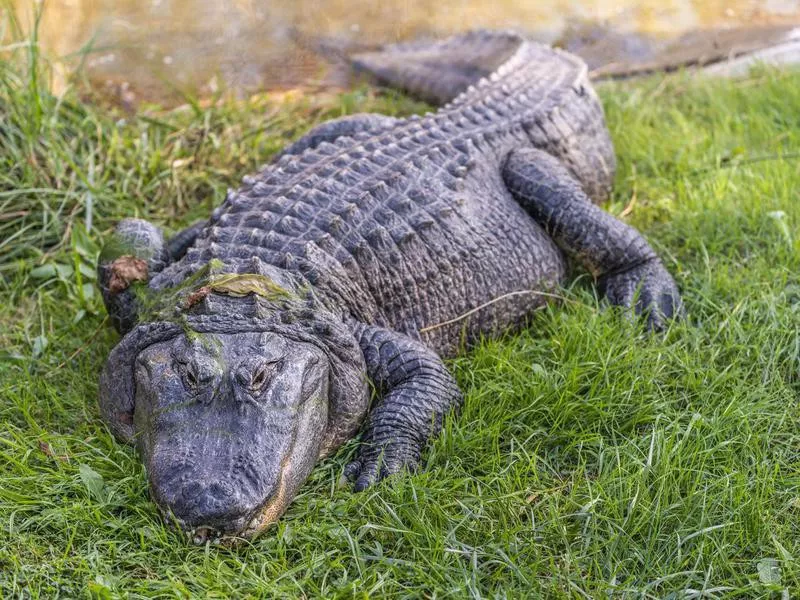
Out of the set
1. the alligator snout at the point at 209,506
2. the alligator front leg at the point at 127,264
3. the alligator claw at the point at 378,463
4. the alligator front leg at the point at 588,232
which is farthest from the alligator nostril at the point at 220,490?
the alligator front leg at the point at 588,232

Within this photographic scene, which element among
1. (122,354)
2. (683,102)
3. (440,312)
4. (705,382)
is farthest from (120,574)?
(683,102)

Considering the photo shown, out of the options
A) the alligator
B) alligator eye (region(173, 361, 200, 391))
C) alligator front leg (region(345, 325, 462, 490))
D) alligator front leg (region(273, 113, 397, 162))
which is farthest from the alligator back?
alligator eye (region(173, 361, 200, 391))

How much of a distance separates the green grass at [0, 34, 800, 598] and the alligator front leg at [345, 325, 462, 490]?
0.26 ft

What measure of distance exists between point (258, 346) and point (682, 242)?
2561 millimetres

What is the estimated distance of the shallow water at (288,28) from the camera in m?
6.61

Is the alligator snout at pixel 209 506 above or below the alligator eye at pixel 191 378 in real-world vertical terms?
below

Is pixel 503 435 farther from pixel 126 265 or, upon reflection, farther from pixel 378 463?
pixel 126 265

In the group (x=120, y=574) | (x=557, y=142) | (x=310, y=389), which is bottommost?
(x=120, y=574)

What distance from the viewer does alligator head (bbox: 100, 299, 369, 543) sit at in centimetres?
269

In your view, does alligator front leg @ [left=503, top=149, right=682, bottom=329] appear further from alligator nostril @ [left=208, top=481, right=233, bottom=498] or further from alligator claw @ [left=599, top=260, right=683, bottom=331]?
alligator nostril @ [left=208, top=481, right=233, bottom=498]

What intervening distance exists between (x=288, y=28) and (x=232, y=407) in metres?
5.34

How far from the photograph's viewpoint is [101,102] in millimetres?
5961

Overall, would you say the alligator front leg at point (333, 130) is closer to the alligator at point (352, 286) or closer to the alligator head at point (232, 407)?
the alligator at point (352, 286)

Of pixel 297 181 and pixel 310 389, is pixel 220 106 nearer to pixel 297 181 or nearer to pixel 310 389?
pixel 297 181
